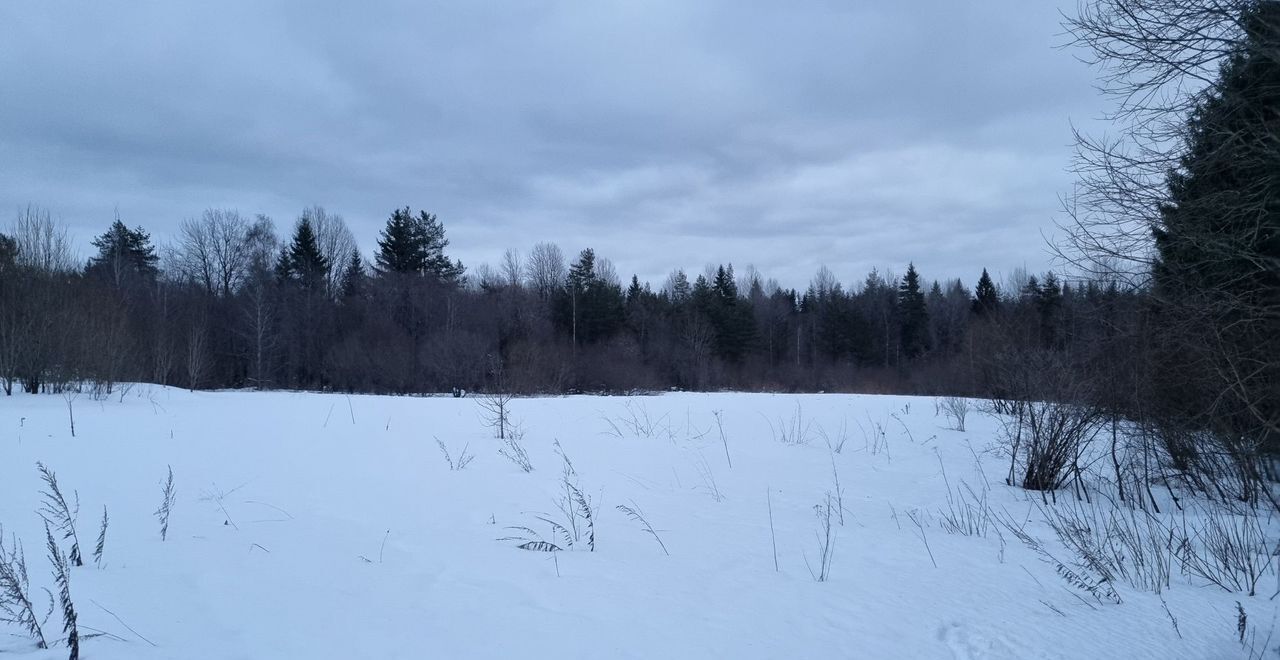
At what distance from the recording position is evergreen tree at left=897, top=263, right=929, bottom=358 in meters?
60.0

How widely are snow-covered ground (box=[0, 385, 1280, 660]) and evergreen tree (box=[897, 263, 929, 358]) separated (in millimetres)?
54829

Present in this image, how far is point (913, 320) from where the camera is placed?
60812 mm

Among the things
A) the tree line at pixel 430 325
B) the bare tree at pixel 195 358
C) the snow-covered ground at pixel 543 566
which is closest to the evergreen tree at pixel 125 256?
the tree line at pixel 430 325

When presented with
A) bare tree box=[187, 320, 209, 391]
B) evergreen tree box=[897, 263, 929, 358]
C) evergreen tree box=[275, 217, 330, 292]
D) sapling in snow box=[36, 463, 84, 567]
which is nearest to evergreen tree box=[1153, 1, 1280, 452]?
sapling in snow box=[36, 463, 84, 567]

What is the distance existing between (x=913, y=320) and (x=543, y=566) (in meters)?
62.1

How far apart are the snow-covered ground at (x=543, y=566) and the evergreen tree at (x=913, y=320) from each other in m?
54.8

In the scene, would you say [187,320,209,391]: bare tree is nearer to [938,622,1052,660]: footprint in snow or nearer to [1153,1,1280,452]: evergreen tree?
[938,622,1052,660]: footprint in snow

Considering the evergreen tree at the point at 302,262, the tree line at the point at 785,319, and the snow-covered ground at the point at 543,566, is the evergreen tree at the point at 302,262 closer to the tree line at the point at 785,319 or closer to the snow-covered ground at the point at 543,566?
the tree line at the point at 785,319

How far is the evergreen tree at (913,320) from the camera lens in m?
60.0

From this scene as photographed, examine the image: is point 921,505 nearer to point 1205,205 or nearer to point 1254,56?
point 1205,205

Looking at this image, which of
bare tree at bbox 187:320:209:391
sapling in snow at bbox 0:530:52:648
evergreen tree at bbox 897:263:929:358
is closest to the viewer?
sapling in snow at bbox 0:530:52:648

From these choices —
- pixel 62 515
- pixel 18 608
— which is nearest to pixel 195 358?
pixel 62 515

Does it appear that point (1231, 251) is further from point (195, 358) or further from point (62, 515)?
point (195, 358)

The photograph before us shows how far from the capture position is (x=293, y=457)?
8430 mm
